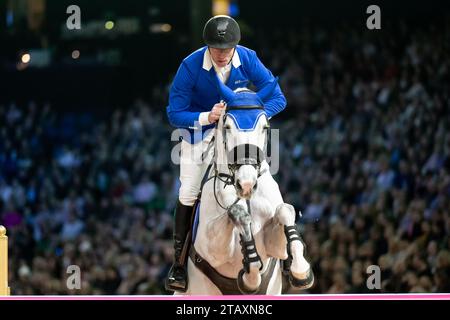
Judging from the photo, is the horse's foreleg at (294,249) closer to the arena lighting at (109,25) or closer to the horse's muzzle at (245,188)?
the horse's muzzle at (245,188)

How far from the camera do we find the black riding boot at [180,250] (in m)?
8.90

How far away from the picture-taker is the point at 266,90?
27.7ft

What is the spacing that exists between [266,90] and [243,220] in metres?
1.07

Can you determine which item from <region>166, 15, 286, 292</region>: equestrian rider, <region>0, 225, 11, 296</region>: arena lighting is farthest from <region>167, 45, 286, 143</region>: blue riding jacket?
<region>0, 225, 11, 296</region>: arena lighting

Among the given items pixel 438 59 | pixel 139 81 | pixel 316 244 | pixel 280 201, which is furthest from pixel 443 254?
pixel 139 81

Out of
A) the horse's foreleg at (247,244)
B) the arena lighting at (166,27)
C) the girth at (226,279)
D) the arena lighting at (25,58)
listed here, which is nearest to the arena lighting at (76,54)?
the arena lighting at (25,58)

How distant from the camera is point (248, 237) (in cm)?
796

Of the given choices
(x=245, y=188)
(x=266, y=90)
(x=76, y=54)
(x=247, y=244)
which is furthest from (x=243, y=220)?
(x=76, y=54)

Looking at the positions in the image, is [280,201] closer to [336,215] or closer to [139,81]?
[336,215]

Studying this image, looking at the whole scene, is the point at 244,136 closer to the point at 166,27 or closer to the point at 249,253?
the point at 249,253

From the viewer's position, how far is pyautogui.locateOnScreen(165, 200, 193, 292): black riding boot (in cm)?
890

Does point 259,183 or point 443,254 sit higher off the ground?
point 259,183
